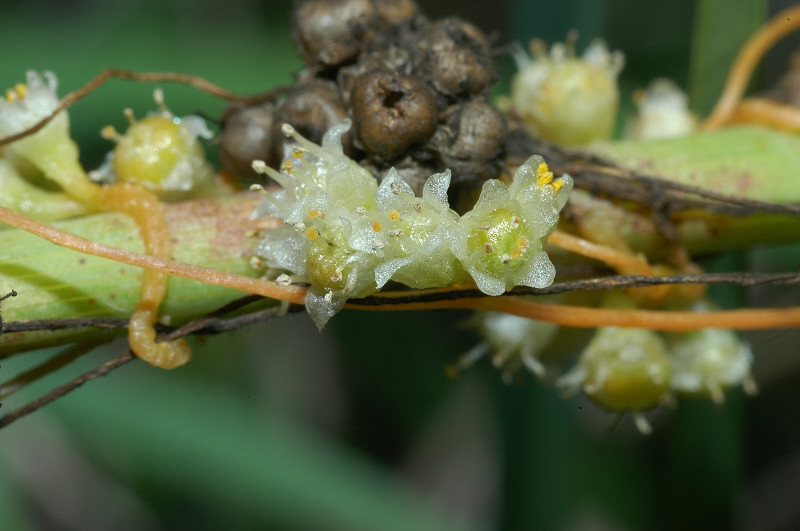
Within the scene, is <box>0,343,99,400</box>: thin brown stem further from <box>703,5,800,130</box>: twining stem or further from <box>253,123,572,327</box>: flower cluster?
<box>703,5,800,130</box>: twining stem

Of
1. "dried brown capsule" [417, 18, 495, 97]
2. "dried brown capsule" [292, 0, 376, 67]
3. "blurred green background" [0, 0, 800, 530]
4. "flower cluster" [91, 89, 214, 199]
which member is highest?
"dried brown capsule" [292, 0, 376, 67]

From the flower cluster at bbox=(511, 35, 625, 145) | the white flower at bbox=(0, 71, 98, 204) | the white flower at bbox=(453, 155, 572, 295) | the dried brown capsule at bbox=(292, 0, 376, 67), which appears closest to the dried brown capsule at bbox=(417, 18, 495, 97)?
the dried brown capsule at bbox=(292, 0, 376, 67)

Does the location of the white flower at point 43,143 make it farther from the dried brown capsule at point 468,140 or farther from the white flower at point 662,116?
the white flower at point 662,116

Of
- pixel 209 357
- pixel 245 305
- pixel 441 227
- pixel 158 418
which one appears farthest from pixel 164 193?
pixel 209 357

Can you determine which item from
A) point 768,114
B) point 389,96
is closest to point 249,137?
point 389,96

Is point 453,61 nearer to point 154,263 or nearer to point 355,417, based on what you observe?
point 154,263

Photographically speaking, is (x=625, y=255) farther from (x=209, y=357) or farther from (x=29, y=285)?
(x=209, y=357)
